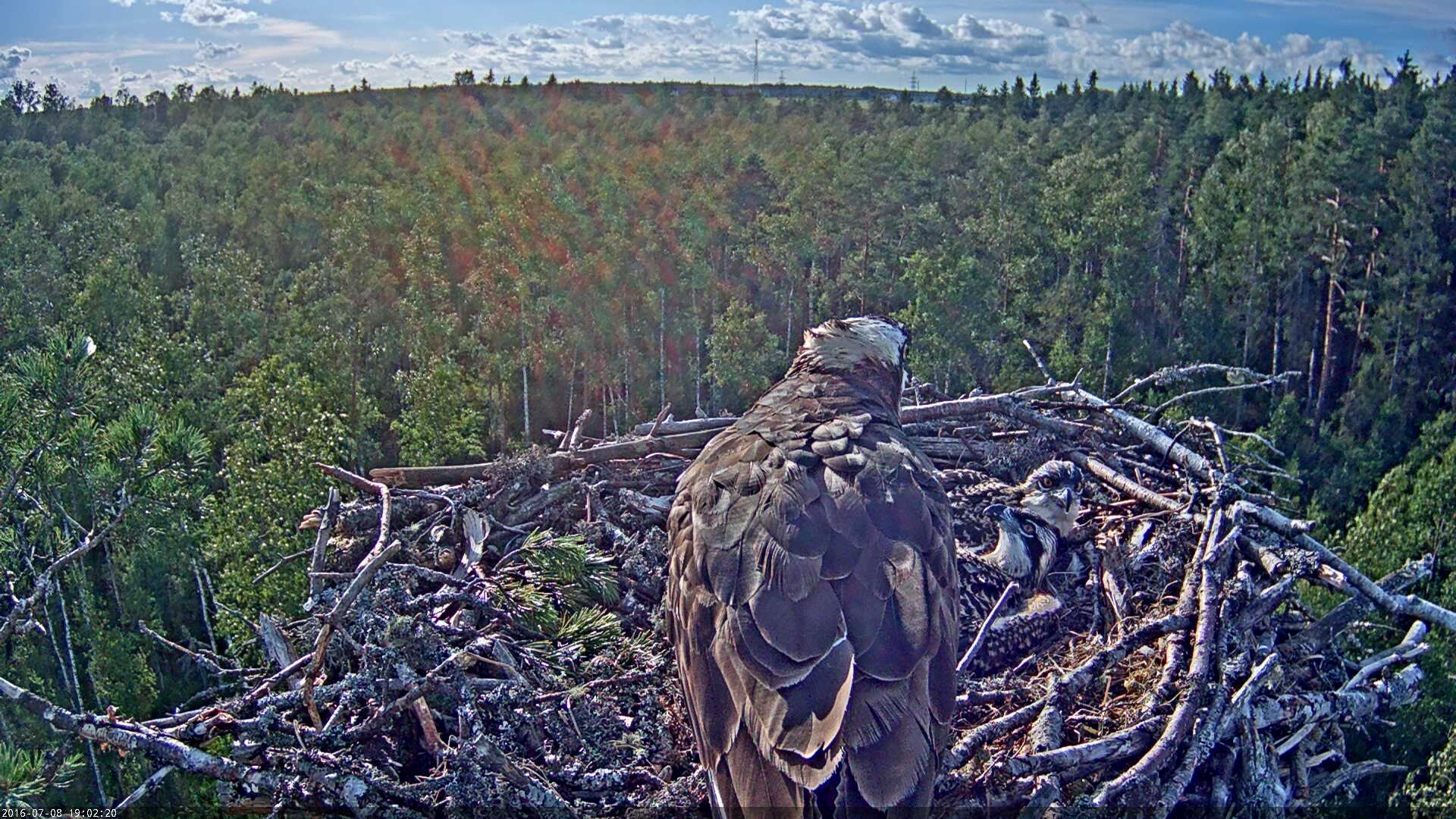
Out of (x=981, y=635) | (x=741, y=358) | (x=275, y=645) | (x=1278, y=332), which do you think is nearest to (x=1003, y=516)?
(x=981, y=635)

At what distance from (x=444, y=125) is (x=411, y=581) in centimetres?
6621

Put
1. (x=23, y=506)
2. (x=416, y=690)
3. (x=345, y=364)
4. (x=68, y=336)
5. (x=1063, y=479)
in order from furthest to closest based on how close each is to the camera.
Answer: (x=345, y=364) → (x=23, y=506) → (x=68, y=336) → (x=1063, y=479) → (x=416, y=690)

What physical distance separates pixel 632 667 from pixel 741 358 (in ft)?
84.8

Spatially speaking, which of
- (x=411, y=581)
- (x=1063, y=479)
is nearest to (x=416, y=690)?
(x=411, y=581)

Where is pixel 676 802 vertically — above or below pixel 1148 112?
below

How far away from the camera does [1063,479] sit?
661 cm

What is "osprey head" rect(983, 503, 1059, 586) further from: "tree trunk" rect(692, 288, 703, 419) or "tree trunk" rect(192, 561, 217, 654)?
"tree trunk" rect(692, 288, 703, 419)

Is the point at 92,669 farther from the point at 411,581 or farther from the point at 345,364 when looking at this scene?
the point at 345,364

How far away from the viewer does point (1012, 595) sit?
5.75 meters

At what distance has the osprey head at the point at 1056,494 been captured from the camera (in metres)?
6.22

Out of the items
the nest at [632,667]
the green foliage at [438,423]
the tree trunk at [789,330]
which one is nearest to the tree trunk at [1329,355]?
the tree trunk at [789,330]

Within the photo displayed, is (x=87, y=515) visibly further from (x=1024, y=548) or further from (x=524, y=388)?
(x=524, y=388)

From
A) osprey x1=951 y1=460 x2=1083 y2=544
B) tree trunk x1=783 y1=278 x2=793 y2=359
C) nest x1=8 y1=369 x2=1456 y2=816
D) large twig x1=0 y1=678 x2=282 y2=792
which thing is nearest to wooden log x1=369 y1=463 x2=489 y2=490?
nest x1=8 y1=369 x2=1456 y2=816

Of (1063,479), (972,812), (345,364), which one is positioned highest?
(1063,479)
